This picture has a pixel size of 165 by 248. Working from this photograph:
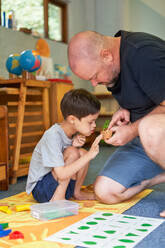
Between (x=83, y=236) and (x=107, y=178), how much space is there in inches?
19.0

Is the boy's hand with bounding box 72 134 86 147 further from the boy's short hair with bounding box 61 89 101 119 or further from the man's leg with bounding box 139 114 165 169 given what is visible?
A: the man's leg with bounding box 139 114 165 169

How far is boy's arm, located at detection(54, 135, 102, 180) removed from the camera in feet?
4.87

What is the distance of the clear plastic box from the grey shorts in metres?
0.27

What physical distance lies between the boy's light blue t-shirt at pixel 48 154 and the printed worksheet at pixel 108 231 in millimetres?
Answer: 318

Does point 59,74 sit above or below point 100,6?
below

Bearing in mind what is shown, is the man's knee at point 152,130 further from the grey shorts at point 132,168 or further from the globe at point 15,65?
the globe at point 15,65

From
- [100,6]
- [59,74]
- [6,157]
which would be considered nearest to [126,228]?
[6,157]

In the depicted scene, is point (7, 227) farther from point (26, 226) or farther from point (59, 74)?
point (59, 74)

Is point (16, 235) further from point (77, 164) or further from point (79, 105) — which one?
point (79, 105)

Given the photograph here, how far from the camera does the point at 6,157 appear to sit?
6.68 feet

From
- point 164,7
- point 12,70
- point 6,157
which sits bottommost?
point 6,157

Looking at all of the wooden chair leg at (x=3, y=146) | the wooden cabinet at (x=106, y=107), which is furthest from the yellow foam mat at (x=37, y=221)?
the wooden cabinet at (x=106, y=107)

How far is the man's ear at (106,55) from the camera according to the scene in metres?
1.35

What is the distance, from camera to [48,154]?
1537 millimetres
